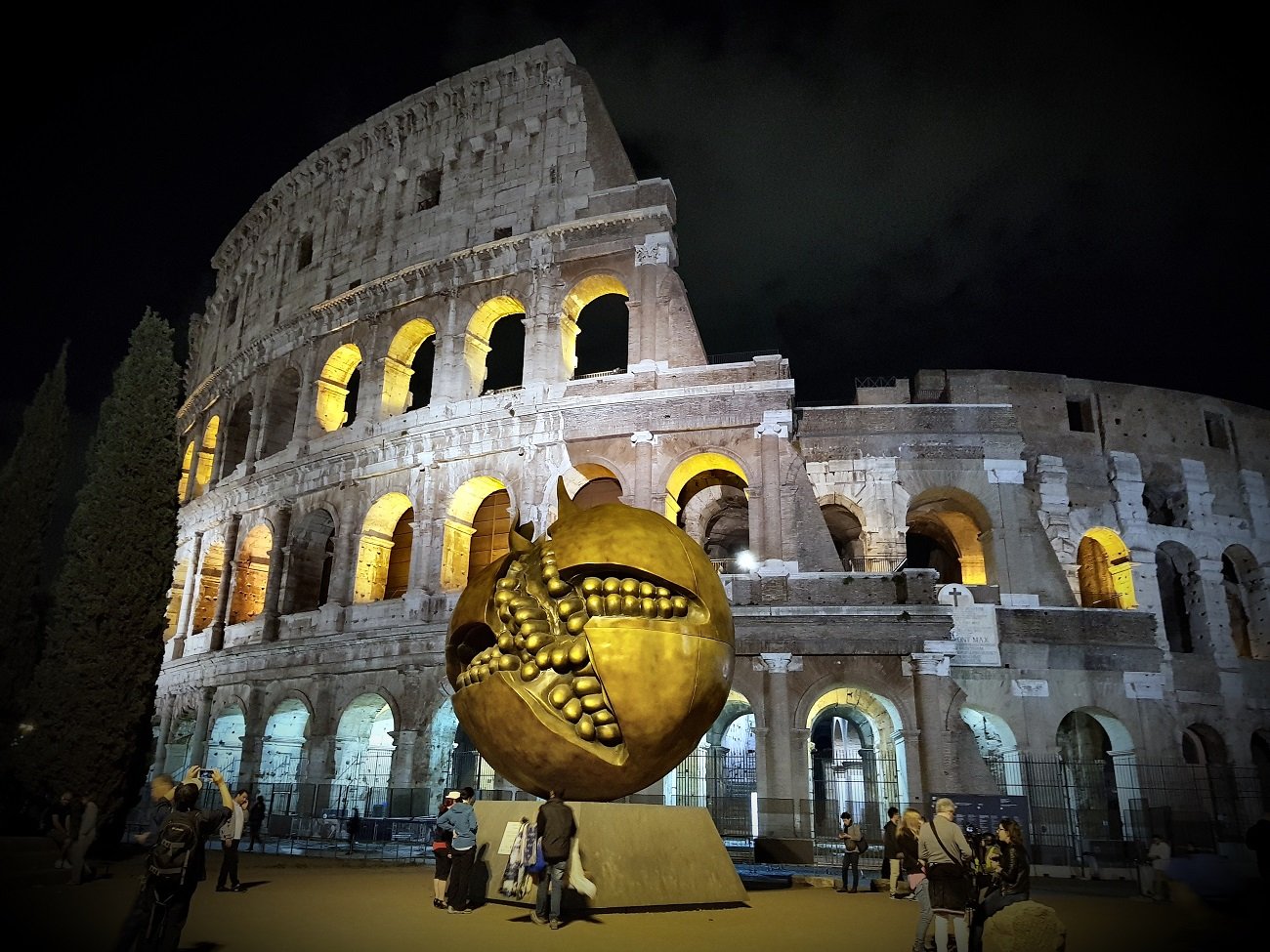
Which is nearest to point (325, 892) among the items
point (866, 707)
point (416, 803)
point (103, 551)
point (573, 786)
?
point (573, 786)

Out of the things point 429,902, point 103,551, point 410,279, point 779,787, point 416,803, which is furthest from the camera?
point 410,279

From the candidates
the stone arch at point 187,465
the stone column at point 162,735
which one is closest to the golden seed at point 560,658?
the stone column at point 162,735

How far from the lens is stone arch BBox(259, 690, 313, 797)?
725 inches

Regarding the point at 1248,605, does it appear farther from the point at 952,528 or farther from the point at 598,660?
the point at 598,660

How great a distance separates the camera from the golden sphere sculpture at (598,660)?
21.1 ft

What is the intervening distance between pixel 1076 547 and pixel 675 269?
1051 cm

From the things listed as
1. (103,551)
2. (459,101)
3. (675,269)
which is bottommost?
(103,551)

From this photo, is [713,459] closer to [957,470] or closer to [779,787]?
[957,470]

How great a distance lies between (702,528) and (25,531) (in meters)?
13.2

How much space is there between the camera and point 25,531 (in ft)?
49.3

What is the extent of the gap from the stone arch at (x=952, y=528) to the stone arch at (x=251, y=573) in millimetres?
15518

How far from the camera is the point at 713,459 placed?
1731 centimetres

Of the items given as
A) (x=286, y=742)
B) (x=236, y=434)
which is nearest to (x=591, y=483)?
(x=286, y=742)

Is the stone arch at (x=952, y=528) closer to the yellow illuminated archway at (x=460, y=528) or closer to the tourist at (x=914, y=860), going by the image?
the yellow illuminated archway at (x=460, y=528)
